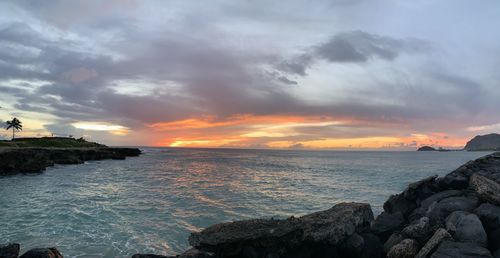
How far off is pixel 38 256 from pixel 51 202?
19053 millimetres

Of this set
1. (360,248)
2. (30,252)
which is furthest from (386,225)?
(30,252)

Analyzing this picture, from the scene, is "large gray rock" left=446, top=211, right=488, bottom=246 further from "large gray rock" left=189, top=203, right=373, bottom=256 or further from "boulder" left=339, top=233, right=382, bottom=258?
"large gray rock" left=189, top=203, right=373, bottom=256

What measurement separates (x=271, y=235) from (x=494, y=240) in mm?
6883

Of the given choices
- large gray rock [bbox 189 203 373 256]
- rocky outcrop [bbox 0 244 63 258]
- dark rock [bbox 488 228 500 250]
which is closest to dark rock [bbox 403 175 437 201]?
dark rock [bbox 488 228 500 250]

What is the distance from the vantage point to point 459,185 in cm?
1762

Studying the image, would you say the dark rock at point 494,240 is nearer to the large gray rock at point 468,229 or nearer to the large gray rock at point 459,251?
the large gray rock at point 468,229

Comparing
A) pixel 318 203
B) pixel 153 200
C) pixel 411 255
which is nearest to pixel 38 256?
pixel 411 255

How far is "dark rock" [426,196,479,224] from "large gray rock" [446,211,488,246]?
1382 millimetres

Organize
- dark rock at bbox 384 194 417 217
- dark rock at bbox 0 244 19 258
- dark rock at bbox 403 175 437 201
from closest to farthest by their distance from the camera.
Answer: dark rock at bbox 0 244 19 258 → dark rock at bbox 384 194 417 217 → dark rock at bbox 403 175 437 201

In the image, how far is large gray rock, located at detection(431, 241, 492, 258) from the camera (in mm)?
8951

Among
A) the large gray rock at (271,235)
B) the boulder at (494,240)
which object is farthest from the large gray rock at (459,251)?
the large gray rock at (271,235)

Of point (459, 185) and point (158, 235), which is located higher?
point (459, 185)

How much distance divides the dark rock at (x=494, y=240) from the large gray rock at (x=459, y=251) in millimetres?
1911

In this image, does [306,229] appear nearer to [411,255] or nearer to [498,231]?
[411,255]
